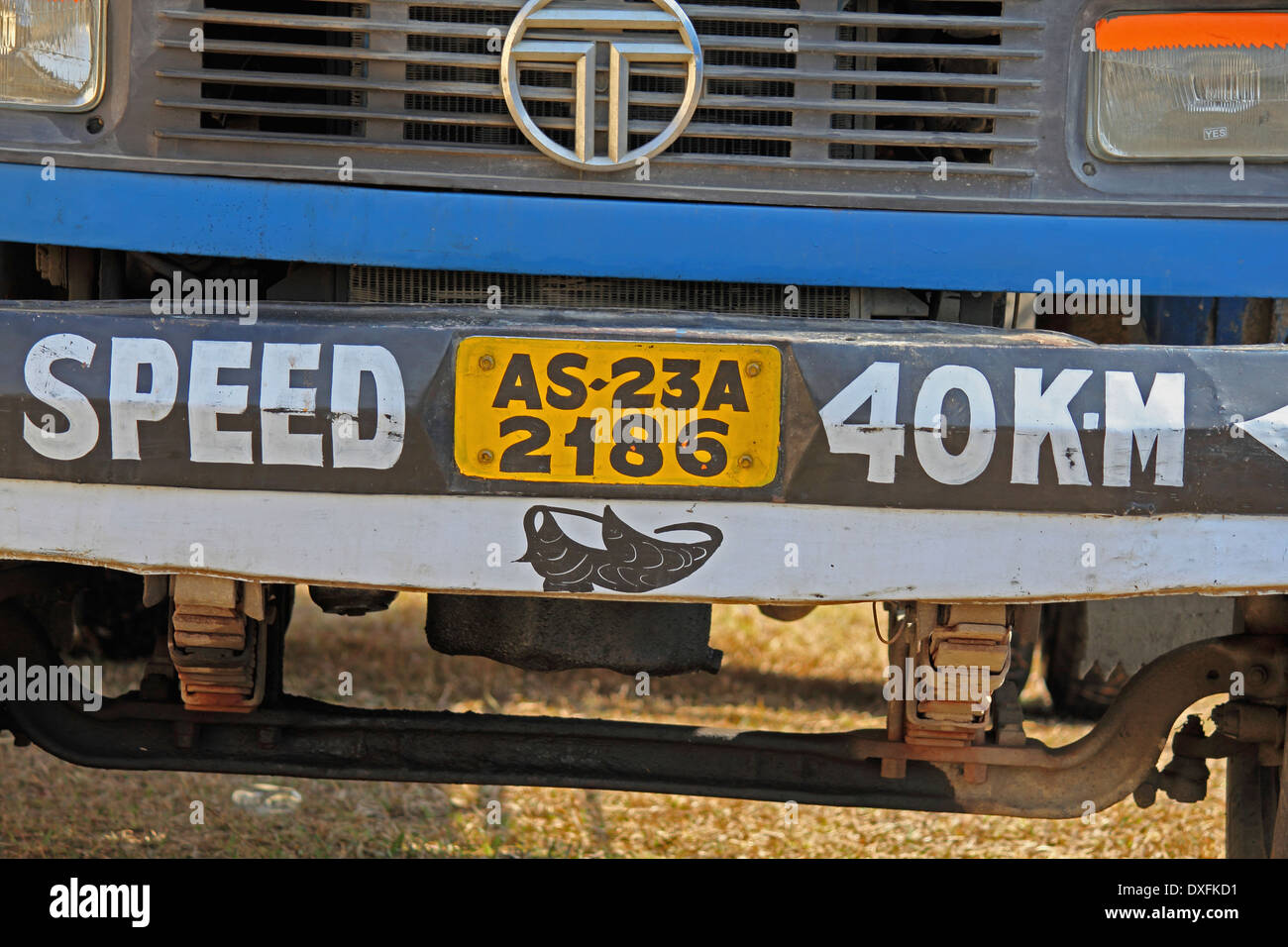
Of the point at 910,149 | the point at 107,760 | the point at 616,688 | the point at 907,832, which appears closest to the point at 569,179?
the point at 910,149

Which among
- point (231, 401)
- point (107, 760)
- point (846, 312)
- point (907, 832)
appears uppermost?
point (846, 312)

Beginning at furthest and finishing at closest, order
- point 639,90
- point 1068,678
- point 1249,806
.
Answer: point 1068,678 < point 1249,806 < point 639,90

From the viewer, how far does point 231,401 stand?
1967 mm

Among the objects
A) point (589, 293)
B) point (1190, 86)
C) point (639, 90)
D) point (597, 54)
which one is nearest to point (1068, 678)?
point (1190, 86)

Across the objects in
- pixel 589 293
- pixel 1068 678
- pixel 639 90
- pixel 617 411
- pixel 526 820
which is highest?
pixel 639 90

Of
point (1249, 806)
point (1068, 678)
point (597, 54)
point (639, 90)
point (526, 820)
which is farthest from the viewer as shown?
point (1068, 678)

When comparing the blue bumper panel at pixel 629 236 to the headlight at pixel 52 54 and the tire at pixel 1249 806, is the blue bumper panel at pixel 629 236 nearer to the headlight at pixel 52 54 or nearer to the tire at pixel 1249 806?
the headlight at pixel 52 54

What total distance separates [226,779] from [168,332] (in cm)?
239

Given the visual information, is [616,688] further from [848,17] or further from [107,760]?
[848,17]

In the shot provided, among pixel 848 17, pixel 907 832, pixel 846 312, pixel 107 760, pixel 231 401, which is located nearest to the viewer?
pixel 231 401

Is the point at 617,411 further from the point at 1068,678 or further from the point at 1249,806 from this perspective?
the point at 1068,678

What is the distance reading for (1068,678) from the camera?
4.43 metres

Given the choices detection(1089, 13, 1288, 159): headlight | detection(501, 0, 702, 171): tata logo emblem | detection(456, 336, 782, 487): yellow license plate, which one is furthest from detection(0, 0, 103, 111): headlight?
detection(1089, 13, 1288, 159): headlight

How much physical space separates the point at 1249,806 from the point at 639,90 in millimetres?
2033
